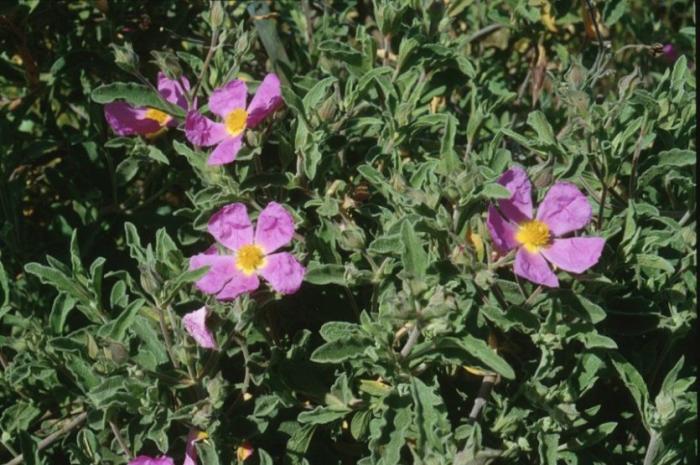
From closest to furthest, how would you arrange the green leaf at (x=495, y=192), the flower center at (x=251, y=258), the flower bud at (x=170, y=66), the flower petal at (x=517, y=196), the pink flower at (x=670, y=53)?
the green leaf at (x=495, y=192) → the flower petal at (x=517, y=196) → the flower center at (x=251, y=258) → the flower bud at (x=170, y=66) → the pink flower at (x=670, y=53)

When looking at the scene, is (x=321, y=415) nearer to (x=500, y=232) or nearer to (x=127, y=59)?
(x=500, y=232)

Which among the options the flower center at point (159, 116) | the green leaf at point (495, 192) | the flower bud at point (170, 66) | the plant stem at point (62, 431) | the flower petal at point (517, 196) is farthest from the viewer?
the flower center at point (159, 116)

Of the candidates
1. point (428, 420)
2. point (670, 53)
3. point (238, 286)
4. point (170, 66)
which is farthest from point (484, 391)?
point (670, 53)

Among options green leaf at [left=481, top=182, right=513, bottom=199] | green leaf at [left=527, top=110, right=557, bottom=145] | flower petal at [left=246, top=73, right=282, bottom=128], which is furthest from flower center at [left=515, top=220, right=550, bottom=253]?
flower petal at [left=246, top=73, right=282, bottom=128]

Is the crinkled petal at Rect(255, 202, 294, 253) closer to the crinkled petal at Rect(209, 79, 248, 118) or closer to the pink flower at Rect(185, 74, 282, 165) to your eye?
the pink flower at Rect(185, 74, 282, 165)

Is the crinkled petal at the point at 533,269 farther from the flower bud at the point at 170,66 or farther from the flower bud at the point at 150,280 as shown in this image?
the flower bud at the point at 170,66

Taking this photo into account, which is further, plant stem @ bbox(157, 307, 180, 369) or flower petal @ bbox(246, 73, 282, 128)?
flower petal @ bbox(246, 73, 282, 128)

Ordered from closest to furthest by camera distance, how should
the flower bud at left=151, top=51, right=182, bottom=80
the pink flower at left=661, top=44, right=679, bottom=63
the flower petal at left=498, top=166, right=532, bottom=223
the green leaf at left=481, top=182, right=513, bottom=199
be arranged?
the green leaf at left=481, top=182, right=513, bottom=199 < the flower petal at left=498, top=166, right=532, bottom=223 < the flower bud at left=151, top=51, right=182, bottom=80 < the pink flower at left=661, top=44, right=679, bottom=63

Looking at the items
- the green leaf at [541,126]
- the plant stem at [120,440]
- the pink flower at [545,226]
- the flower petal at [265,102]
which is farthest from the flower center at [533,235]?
the plant stem at [120,440]
